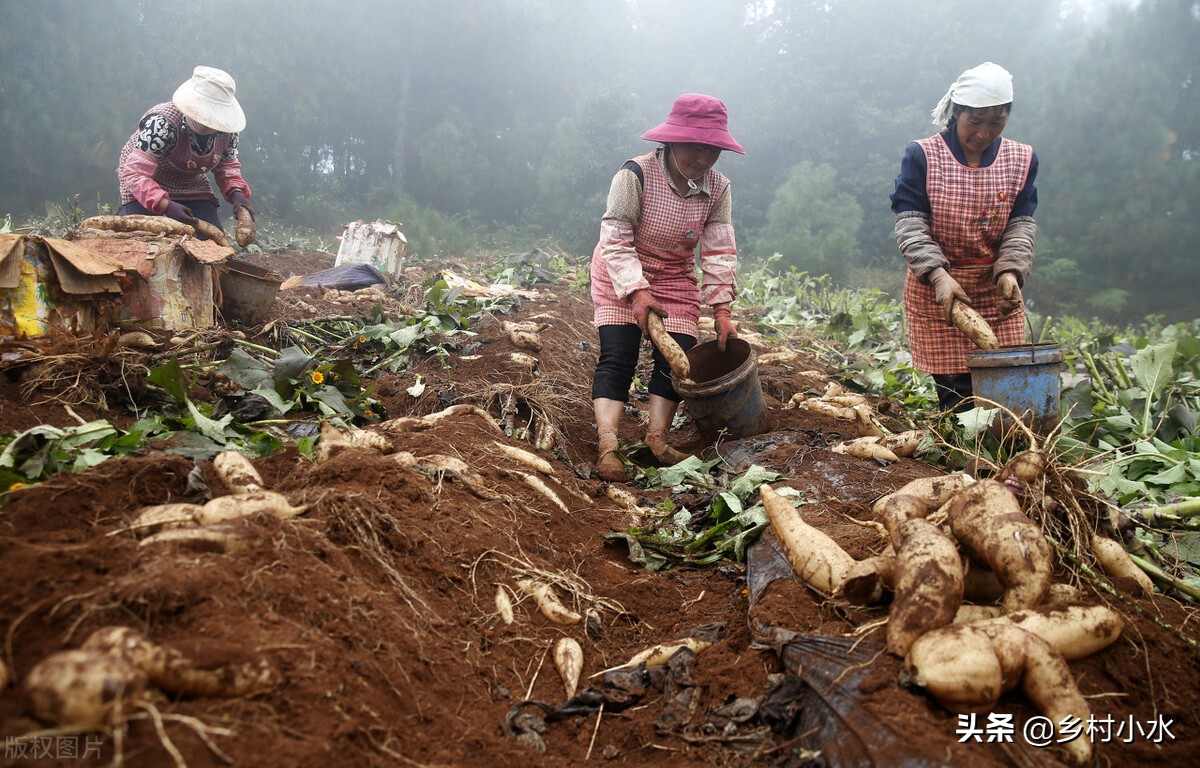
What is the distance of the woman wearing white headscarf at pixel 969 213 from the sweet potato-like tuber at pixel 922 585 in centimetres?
170

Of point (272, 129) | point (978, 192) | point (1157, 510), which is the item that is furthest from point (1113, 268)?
point (272, 129)

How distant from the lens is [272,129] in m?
A: 19.6

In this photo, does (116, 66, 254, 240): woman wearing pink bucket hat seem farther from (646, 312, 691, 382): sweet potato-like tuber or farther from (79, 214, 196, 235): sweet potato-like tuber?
(646, 312, 691, 382): sweet potato-like tuber

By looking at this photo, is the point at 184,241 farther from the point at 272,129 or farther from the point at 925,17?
the point at 925,17

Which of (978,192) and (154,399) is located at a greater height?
(978,192)

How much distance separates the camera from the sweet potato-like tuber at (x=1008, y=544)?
1.61 metres

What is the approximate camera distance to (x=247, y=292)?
14.2 ft

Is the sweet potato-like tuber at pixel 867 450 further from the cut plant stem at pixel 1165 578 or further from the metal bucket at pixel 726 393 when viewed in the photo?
the cut plant stem at pixel 1165 578

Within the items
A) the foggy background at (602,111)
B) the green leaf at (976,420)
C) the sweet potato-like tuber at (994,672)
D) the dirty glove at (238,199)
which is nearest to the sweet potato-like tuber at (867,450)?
the green leaf at (976,420)

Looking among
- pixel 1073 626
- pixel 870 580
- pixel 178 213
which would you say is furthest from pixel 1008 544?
pixel 178 213

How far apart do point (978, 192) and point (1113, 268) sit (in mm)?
18070

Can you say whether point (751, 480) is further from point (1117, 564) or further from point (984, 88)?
point (984, 88)

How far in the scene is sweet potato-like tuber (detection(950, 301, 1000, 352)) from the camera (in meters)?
2.94

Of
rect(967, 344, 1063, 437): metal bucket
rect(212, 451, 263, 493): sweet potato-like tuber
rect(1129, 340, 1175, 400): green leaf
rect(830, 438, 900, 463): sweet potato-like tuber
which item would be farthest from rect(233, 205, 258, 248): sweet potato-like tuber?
rect(1129, 340, 1175, 400): green leaf
